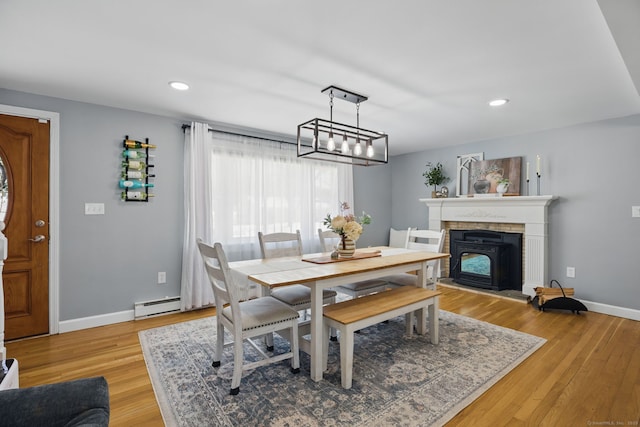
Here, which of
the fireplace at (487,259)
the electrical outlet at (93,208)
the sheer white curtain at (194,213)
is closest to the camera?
the electrical outlet at (93,208)

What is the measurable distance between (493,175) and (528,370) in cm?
305

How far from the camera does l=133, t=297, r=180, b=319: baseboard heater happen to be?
341 centimetres

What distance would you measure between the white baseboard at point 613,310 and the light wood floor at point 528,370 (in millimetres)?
133

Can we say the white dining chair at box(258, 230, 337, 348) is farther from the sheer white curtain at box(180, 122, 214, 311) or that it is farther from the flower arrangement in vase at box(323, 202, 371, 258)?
the sheer white curtain at box(180, 122, 214, 311)

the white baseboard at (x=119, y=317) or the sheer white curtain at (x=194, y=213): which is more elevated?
the sheer white curtain at (x=194, y=213)

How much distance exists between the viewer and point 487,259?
4574 mm

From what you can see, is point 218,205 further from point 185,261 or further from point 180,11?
point 180,11

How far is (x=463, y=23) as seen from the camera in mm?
1837

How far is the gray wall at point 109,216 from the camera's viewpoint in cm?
308

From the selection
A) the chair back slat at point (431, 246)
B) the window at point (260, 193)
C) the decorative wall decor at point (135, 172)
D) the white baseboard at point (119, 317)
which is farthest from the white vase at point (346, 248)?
the white baseboard at point (119, 317)

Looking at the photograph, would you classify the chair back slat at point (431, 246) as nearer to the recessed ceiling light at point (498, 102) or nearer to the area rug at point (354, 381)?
the area rug at point (354, 381)

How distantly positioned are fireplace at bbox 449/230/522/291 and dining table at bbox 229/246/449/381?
1865mm

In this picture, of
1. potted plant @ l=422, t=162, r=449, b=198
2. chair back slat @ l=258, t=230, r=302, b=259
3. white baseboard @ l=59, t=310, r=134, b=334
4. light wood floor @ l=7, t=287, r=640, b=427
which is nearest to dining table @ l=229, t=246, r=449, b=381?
chair back slat @ l=258, t=230, r=302, b=259

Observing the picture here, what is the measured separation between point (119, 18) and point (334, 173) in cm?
364
